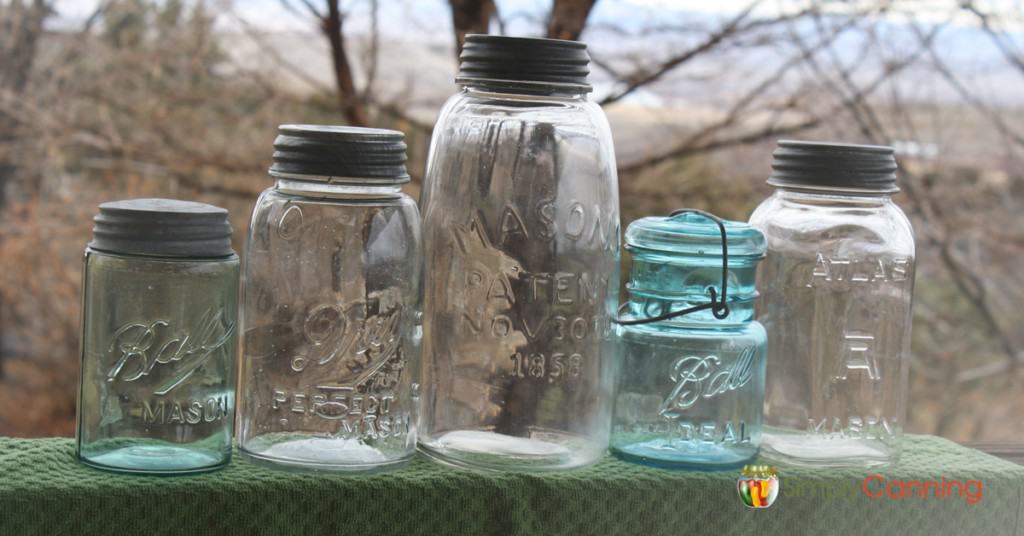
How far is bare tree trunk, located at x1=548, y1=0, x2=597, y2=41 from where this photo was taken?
6.18ft

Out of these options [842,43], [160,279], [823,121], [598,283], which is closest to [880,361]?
[598,283]

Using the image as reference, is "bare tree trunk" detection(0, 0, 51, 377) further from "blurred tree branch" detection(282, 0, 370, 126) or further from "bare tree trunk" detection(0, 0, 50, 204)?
"blurred tree branch" detection(282, 0, 370, 126)

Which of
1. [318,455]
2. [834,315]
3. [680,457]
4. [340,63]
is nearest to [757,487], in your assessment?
[680,457]

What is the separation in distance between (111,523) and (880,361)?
23.9 inches

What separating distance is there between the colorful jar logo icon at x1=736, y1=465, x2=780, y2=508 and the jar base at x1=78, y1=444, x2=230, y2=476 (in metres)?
0.39

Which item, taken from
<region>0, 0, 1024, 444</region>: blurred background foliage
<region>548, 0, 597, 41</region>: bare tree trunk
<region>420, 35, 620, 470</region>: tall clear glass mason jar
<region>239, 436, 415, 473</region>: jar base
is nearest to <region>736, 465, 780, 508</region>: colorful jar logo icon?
<region>420, 35, 620, 470</region>: tall clear glass mason jar

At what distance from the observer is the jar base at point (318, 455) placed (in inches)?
32.0

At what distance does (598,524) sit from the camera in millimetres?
838

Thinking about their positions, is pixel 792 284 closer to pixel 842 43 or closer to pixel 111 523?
pixel 111 523

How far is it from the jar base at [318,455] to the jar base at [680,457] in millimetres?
184

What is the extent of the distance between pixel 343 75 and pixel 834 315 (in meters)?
1.46

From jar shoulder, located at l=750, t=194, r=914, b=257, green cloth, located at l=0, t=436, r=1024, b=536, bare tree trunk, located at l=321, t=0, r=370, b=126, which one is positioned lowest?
green cloth, located at l=0, t=436, r=1024, b=536

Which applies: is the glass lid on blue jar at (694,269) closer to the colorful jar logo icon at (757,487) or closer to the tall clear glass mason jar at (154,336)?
the colorful jar logo icon at (757,487)

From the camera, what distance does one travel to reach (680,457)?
0.88 meters
